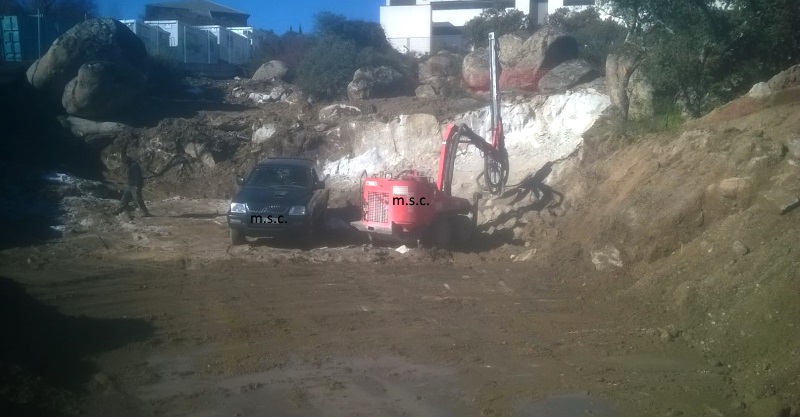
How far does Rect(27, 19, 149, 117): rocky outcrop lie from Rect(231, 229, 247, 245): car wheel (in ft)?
36.1

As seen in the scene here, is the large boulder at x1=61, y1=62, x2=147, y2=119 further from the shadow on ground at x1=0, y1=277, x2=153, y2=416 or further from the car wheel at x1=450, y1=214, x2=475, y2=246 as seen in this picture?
the shadow on ground at x1=0, y1=277, x2=153, y2=416

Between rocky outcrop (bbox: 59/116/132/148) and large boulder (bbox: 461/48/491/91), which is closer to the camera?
rocky outcrop (bbox: 59/116/132/148)

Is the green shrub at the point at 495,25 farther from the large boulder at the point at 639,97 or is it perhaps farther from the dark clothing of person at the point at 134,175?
the dark clothing of person at the point at 134,175

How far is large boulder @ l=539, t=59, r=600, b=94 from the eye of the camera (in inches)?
907

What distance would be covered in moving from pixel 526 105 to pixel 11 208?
49.3 feet

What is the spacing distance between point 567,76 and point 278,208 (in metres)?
12.9

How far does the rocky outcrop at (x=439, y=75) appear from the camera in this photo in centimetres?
2689

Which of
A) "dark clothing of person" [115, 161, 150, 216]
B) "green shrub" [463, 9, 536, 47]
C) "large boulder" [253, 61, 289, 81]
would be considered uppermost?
"green shrub" [463, 9, 536, 47]

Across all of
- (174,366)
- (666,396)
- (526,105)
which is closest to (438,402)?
(666,396)

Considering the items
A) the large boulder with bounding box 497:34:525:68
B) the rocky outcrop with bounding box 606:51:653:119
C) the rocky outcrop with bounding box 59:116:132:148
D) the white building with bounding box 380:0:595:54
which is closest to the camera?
the rocky outcrop with bounding box 606:51:653:119

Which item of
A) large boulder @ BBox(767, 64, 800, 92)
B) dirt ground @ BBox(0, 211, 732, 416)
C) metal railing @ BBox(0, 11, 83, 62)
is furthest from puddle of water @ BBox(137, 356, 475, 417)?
metal railing @ BBox(0, 11, 83, 62)

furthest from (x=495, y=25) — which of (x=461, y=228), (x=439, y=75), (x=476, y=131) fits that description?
(x=461, y=228)

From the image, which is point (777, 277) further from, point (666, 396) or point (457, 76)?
point (457, 76)

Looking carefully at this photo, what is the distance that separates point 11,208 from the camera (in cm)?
1705
